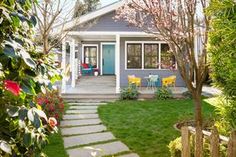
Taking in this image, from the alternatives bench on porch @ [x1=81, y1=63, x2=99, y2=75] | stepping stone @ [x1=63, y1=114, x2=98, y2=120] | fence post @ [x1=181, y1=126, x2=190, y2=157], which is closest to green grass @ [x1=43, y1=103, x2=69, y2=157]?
stepping stone @ [x1=63, y1=114, x2=98, y2=120]

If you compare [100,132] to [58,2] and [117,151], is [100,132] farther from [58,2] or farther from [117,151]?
[58,2]

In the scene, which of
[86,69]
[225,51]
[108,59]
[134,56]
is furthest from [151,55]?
[225,51]

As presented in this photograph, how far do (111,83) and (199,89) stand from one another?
1309 cm

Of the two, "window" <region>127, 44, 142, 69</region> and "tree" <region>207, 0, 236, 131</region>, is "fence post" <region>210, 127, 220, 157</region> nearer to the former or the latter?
"tree" <region>207, 0, 236, 131</region>

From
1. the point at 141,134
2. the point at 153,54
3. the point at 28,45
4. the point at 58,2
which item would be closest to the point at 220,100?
the point at 28,45

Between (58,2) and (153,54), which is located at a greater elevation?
(58,2)

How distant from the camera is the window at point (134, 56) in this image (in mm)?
21219

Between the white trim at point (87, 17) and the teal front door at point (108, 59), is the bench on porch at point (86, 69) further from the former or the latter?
the white trim at point (87, 17)

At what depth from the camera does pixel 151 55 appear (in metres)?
21.4

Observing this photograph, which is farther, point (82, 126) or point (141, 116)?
point (141, 116)

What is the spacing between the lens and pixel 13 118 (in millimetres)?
2236

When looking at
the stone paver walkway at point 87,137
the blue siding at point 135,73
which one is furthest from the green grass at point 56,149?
the blue siding at point 135,73

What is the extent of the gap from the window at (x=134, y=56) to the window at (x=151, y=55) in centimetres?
37

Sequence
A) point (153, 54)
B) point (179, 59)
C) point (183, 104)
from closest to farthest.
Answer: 1. point (179, 59)
2. point (183, 104)
3. point (153, 54)
